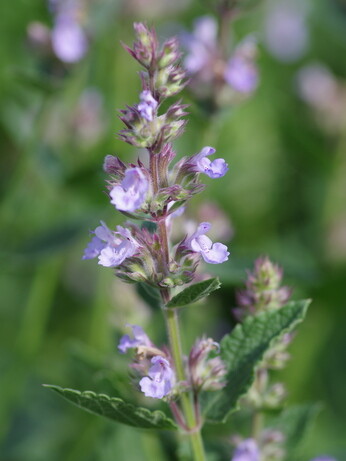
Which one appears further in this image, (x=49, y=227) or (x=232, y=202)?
(x=232, y=202)

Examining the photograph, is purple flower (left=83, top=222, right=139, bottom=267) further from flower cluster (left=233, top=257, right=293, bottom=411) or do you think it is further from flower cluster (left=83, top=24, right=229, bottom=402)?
flower cluster (left=233, top=257, right=293, bottom=411)

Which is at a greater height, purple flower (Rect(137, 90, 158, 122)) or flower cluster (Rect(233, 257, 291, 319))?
purple flower (Rect(137, 90, 158, 122))

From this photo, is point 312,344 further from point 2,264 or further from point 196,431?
point 196,431

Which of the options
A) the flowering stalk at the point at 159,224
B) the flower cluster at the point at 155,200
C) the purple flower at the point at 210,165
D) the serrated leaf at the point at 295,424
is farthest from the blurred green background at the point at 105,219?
the purple flower at the point at 210,165

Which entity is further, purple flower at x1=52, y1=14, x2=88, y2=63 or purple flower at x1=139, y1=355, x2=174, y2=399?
purple flower at x1=52, y1=14, x2=88, y2=63

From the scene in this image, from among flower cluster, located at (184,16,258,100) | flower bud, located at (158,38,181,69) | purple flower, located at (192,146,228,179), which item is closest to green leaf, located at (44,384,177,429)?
purple flower, located at (192,146,228,179)

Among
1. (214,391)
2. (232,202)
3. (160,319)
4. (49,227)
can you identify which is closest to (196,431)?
(214,391)

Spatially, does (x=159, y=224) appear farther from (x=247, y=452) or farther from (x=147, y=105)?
(x=247, y=452)

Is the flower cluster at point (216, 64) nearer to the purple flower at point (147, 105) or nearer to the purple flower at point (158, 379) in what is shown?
the purple flower at point (147, 105)
